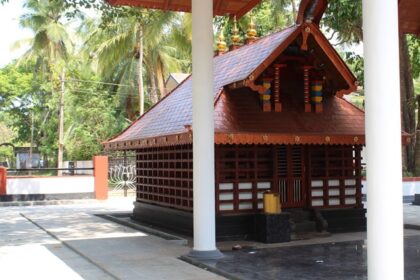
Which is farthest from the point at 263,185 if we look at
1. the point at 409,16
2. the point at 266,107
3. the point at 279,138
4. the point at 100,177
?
the point at 100,177

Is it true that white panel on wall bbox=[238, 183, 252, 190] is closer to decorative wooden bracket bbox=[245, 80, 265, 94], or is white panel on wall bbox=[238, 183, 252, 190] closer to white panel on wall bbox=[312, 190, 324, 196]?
white panel on wall bbox=[312, 190, 324, 196]

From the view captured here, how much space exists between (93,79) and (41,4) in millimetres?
6791

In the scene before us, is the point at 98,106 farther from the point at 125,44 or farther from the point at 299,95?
the point at 299,95

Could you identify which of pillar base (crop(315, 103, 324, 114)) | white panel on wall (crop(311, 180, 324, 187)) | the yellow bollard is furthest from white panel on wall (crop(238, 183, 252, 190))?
pillar base (crop(315, 103, 324, 114))

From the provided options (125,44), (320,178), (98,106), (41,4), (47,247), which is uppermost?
(41,4)

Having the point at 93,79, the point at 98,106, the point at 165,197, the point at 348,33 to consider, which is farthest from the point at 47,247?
the point at 93,79

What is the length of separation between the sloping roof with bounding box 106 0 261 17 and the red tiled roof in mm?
921

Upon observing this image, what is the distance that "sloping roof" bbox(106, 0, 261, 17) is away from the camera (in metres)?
12.9

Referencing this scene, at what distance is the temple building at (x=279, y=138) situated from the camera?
12219mm

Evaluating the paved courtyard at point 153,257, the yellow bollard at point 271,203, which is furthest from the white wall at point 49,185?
the yellow bollard at point 271,203

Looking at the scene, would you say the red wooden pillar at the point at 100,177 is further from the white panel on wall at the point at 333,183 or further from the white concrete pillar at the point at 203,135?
the white concrete pillar at the point at 203,135

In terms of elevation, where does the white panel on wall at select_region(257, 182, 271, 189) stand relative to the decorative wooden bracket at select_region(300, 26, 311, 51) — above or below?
below

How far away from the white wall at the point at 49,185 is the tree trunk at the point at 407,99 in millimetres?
14060

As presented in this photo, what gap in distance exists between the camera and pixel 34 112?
43531 millimetres
